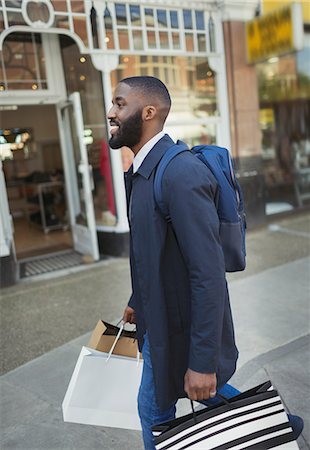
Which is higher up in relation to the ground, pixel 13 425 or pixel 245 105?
pixel 245 105

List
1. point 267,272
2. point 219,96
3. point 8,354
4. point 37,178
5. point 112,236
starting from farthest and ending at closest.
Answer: point 37,178
point 219,96
point 112,236
point 267,272
point 8,354

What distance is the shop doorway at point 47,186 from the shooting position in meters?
6.84

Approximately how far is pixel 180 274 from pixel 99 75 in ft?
17.8

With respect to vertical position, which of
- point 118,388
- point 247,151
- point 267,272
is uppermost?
point 247,151

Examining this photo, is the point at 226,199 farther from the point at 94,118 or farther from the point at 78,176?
the point at 94,118

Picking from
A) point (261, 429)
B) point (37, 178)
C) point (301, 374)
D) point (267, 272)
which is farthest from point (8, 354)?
point (37, 178)

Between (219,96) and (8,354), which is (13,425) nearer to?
(8,354)

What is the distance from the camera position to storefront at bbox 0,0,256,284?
605cm

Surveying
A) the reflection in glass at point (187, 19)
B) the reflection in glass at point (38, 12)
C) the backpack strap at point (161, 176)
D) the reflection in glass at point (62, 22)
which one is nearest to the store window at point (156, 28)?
the reflection in glass at point (187, 19)

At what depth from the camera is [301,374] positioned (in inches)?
128

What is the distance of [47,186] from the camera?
33.1 feet

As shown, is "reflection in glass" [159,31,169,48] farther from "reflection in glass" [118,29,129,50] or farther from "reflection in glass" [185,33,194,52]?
"reflection in glass" [118,29,129,50]

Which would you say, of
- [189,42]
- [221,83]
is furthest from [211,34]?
[221,83]

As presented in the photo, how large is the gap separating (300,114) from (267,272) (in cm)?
484
